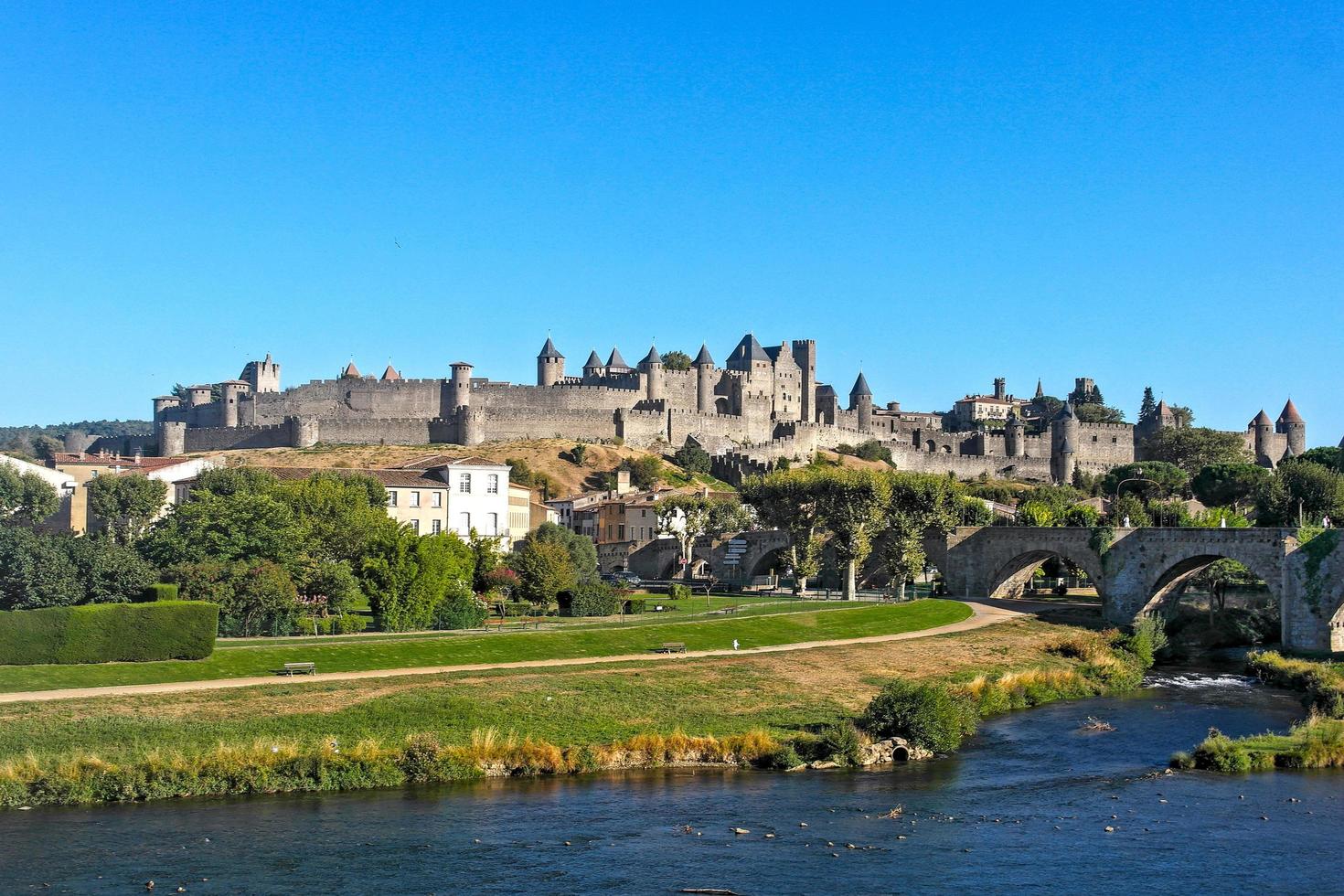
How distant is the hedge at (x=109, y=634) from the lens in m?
30.8

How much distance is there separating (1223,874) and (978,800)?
5.11 metres

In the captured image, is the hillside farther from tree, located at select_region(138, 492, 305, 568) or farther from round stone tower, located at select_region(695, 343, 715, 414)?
tree, located at select_region(138, 492, 305, 568)

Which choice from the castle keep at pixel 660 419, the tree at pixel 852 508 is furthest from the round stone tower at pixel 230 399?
the tree at pixel 852 508

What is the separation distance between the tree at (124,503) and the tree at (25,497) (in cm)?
207

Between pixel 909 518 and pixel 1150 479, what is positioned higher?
pixel 1150 479

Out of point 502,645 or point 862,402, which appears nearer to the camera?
point 502,645

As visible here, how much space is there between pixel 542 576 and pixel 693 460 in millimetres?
58793

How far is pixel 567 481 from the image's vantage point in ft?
324

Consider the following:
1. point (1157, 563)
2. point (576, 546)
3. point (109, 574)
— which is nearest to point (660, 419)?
point (576, 546)

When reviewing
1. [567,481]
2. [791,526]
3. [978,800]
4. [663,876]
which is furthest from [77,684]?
[567,481]

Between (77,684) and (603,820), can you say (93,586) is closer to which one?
(77,684)

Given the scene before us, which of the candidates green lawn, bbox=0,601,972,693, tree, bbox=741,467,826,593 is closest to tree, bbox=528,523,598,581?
tree, bbox=741,467,826,593

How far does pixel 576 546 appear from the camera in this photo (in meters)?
60.9

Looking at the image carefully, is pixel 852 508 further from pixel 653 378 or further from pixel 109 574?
pixel 653 378
